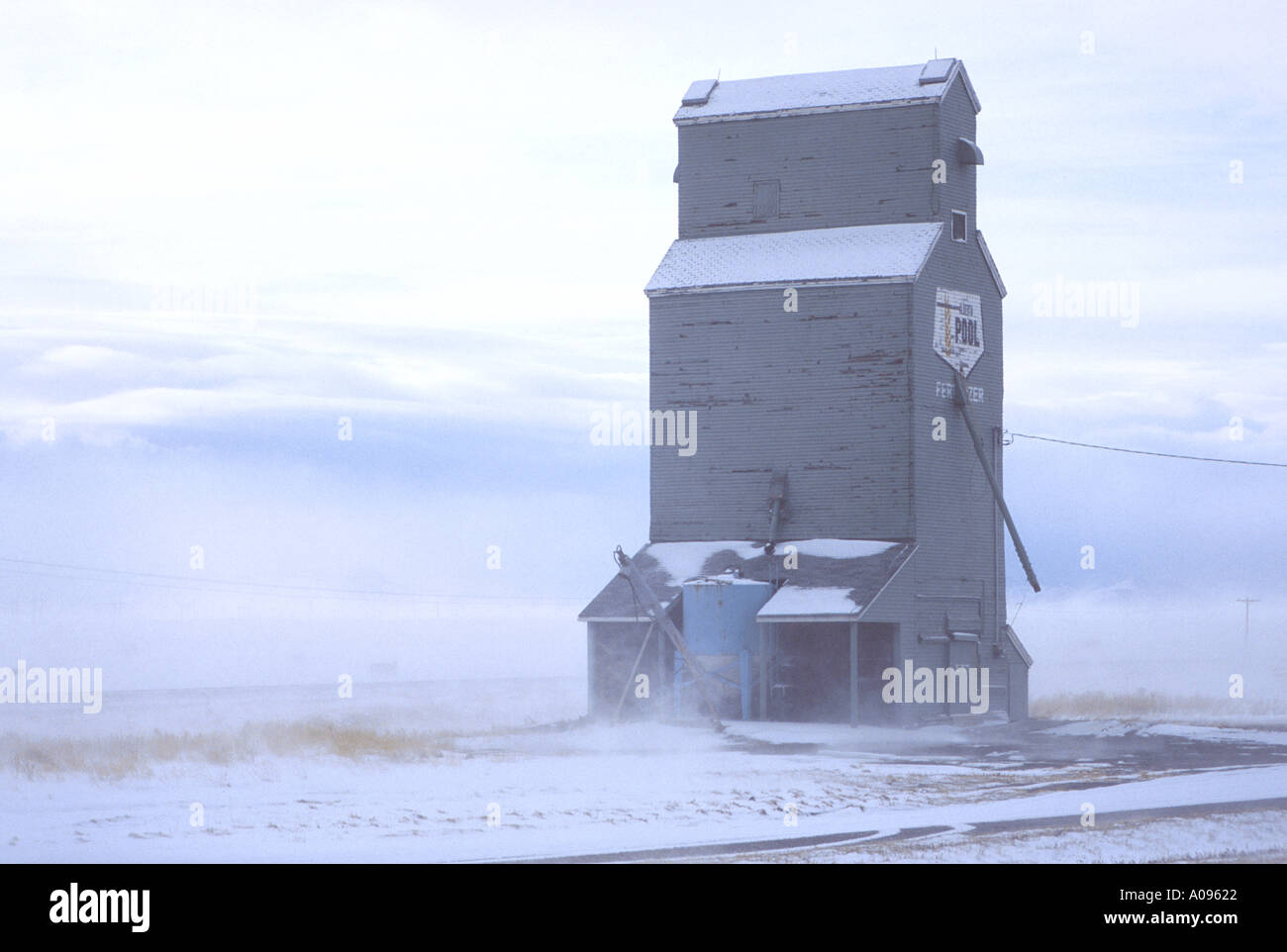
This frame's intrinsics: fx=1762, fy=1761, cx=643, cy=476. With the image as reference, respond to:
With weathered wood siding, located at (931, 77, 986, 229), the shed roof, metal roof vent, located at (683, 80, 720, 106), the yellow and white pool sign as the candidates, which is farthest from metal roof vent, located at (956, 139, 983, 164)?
the shed roof

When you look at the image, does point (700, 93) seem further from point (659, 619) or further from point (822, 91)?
point (659, 619)

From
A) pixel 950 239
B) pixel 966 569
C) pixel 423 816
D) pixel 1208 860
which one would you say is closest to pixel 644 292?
pixel 950 239

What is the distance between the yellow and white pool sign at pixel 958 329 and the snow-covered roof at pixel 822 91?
4929mm

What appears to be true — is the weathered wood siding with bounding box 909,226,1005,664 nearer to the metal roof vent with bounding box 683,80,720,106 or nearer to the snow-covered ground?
the snow-covered ground

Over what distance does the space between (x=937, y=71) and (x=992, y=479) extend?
33.4ft

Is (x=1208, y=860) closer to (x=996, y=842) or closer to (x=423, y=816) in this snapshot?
(x=996, y=842)

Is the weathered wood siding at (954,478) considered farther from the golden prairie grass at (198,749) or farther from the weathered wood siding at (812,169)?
the golden prairie grass at (198,749)

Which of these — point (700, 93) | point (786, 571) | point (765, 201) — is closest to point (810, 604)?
point (786, 571)

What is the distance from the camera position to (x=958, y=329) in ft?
143

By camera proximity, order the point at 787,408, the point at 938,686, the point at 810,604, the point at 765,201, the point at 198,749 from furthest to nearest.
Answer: the point at 765,201 → the point at 787,408 → the point at 938,686 → the point at 810,604 → the point at 198,749

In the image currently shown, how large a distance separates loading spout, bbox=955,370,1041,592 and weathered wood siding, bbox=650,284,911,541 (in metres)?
2.43

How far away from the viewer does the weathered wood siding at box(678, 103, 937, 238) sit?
43062mm

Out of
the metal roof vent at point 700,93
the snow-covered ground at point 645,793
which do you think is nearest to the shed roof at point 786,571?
the snow-covered ground at point 645,793
